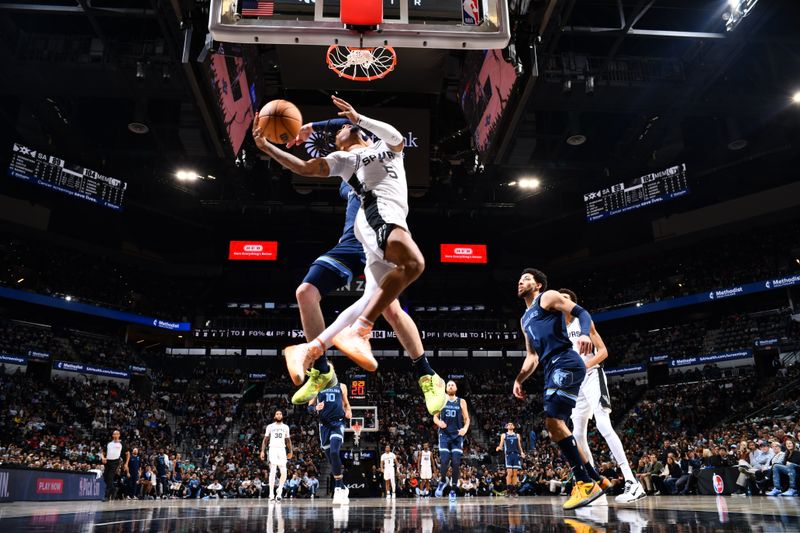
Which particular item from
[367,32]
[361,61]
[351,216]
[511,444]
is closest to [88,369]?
[511,444]

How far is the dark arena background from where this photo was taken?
5.55 m

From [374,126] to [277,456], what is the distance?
28.9ft

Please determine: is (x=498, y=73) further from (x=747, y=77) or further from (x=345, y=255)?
(x=747, y=77)

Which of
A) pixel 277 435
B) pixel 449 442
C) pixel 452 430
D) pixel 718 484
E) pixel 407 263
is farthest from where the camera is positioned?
pixel 718 484

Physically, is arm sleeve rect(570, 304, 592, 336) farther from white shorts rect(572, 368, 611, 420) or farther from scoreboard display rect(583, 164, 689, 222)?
scoreboard display rect(583, 164, 689, 222)

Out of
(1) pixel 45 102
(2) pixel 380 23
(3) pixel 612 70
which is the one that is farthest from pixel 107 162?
(2) pixel 380 23

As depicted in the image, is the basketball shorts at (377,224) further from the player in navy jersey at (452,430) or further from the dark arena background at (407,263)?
the player in navy jersey at (452,430)

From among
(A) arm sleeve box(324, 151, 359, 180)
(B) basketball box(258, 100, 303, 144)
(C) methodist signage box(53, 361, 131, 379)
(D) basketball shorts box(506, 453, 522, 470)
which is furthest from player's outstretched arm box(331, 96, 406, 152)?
(C) methodist signage box(53, 361, 131, 379)

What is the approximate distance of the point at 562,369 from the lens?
557cm

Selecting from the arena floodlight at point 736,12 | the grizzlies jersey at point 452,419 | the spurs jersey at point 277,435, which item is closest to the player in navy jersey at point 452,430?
the grizzlies jersey at point 452,419

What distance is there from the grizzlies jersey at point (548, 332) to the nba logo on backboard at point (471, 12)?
2.85 meters

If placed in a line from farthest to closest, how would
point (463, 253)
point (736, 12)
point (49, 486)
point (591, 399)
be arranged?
point (463, 253) → point (736, 12) → point (49, 486) → point (591, 399)

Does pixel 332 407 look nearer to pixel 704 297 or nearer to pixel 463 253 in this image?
pixel 463 253

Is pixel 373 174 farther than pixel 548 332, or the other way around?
pixel 548 332
